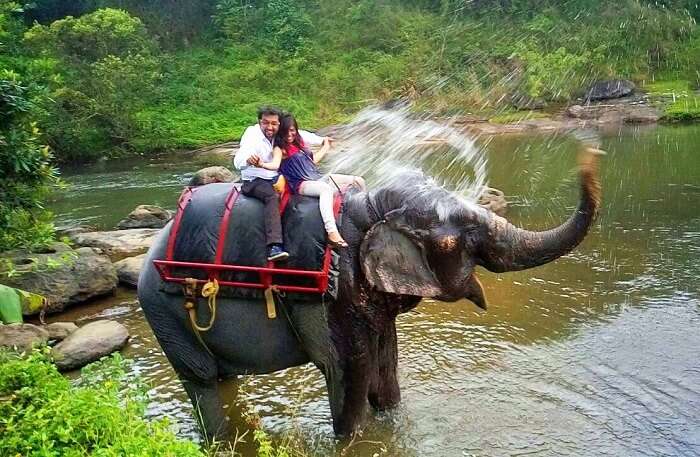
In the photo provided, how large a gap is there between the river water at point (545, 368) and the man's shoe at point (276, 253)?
1.36m

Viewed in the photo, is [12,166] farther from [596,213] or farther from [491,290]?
[491,290]

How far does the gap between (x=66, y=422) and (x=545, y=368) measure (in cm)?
357

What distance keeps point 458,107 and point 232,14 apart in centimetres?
1520

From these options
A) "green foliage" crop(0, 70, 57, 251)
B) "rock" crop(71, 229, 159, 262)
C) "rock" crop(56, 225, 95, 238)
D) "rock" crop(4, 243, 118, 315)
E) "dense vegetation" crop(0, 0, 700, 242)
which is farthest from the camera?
"dense vegetation" crop(0, 0, 700, 242)

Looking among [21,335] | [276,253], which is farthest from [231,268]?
[21,335]

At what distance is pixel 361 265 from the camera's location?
412cm

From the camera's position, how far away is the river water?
4500 millimetres

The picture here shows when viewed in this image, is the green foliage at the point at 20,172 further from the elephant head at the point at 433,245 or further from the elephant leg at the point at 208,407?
the elephant head at the point at 433,245

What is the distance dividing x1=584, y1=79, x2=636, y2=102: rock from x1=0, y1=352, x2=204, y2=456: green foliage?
25.9 m

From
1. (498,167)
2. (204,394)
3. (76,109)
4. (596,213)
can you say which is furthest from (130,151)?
(596,213)

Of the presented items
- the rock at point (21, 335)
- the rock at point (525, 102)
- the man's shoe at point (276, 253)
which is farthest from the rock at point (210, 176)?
the rock at point (525, 102)

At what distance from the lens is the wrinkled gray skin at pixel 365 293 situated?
13.1ft

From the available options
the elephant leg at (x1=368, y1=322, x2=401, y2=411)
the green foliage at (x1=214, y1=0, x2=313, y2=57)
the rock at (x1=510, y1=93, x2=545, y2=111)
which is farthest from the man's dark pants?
the green foliage at (x1=214, y1=0, x2=313, y2=57)

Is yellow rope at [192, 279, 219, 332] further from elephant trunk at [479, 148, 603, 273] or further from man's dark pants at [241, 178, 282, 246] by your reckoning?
elephant trunk at [479, 148, 603, 273]
